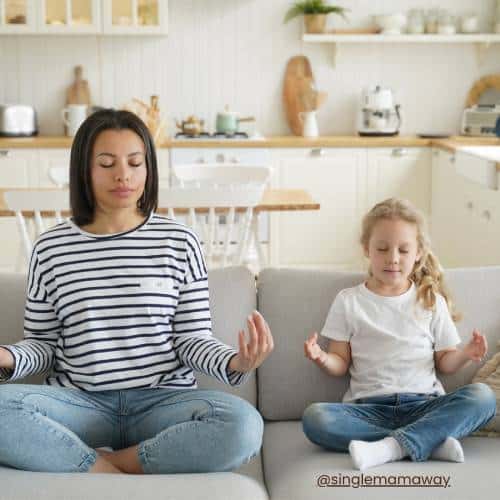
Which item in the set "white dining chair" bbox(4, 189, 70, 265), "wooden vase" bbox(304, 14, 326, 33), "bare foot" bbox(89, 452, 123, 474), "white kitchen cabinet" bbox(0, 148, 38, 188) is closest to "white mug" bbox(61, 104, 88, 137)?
"white kitchen cabinet" bbox(0, 148, 38, 188)

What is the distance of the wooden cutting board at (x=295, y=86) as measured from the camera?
5.62m

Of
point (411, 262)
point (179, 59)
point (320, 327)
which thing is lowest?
point (320, 327)

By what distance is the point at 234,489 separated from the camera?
166 centimetres

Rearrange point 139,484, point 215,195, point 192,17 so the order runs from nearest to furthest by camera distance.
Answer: point 139,484
point 215,195
point 192,17

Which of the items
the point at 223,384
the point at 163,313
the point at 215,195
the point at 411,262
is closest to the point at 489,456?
the point at 411,262

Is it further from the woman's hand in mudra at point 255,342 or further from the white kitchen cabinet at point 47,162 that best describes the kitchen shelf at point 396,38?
the woman's hand in mudra at point 255,342

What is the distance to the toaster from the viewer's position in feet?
17.4

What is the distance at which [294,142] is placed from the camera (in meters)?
5.17

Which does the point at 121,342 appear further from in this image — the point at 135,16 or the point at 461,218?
the point at 135,16

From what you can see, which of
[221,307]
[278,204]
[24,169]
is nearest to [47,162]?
[24,169]

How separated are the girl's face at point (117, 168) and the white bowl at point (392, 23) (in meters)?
3.81

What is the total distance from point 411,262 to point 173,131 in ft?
12.5

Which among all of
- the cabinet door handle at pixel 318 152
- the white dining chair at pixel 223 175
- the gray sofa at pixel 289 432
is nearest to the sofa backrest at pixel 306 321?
the gray sofa at pixel 289 432

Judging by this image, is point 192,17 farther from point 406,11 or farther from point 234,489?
point 234,489
